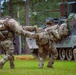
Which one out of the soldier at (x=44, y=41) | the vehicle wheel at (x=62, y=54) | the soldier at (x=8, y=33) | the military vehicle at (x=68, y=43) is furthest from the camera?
the vehicle wheel at (x=62, y=54)

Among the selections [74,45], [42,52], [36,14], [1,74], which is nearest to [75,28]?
[74,45]

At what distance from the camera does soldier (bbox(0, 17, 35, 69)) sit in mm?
17562

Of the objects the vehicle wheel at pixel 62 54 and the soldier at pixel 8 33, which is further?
the vehicle wheel at pixel 62 54

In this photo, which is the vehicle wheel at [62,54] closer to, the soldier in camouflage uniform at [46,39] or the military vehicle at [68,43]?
the military vehicle at [68,43]

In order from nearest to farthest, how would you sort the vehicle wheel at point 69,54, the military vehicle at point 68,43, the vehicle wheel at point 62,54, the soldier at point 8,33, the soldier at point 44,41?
the soldier at point 8,33 < the soldier at point 44,41 < the military vehicle at point 68,43 < the vehicle wheel at point 69,54 < the vehicle wheel at point 62,54

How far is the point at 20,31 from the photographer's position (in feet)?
57.6

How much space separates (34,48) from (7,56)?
17003 millimetres

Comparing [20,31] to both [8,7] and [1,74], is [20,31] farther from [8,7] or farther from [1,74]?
[8,7]

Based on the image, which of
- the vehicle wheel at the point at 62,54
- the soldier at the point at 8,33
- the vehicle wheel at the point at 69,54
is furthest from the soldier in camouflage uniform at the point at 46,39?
the vehicle wheel at the point at 62,54

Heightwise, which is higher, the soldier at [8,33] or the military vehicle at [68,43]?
the soldier at [8,33]

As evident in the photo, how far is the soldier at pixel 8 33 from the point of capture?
57.6 feet

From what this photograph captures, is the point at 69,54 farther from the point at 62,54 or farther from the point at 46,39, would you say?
the point at 46,39

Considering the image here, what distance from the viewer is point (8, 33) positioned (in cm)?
1802

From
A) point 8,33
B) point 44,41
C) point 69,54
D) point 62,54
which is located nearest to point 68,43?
point 69,54
